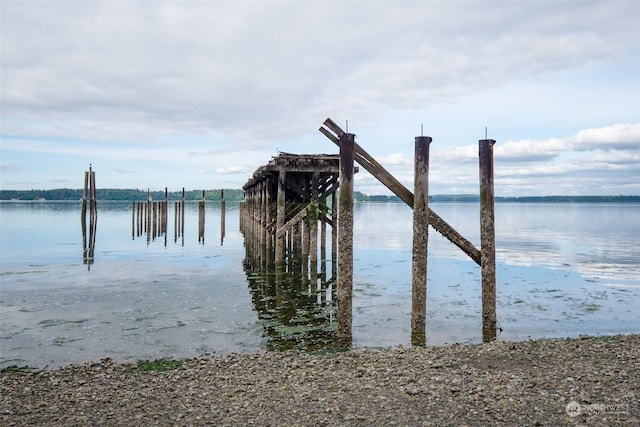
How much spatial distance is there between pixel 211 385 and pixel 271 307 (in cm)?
723

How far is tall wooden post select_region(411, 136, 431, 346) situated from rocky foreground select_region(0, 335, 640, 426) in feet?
4.73

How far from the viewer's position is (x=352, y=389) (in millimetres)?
7398

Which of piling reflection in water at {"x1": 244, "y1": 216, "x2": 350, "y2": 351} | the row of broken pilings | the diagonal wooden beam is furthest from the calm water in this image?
the row of broken pilings

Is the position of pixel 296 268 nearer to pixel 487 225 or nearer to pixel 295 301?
pixel 295 301

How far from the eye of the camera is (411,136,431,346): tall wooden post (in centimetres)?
1086

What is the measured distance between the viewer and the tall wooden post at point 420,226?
35.6ft

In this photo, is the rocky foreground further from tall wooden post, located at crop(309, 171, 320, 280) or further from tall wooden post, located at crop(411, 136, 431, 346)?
tall wooden post, located at crop(309, 171, 320, 280)

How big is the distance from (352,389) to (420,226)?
4557mm

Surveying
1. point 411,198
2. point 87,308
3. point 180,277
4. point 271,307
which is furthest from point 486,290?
point 180,277

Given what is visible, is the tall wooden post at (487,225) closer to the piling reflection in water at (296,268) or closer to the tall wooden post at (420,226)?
the tall wooden post at (420,226)

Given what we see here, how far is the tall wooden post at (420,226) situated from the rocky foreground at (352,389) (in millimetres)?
1441

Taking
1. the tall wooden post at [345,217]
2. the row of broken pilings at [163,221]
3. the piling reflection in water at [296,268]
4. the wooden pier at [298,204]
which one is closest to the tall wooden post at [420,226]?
the tall wooden post at [345,217]

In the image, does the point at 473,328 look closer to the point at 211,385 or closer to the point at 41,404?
the point at 211,385

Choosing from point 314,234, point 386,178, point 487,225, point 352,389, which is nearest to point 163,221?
point 314,234
